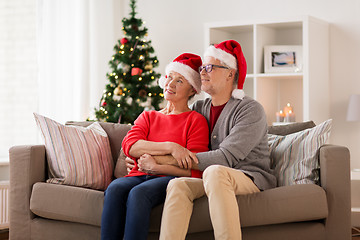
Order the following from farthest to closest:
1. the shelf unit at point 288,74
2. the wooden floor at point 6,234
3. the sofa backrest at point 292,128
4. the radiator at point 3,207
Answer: the shelf unit at point 288,74 < the radiator at point 3,207 < the wooden floor at point 6,234 < the sofa backrest at point 292,128

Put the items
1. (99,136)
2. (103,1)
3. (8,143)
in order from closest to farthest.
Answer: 1. (99,136)
2. (8,143)
3. (103,1)

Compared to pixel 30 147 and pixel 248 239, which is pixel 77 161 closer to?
pixel 30 147

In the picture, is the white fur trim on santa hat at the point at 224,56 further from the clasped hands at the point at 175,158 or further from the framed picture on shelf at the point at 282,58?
the framed picture on shelf at the point at 282,58

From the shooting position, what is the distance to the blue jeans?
2291mm

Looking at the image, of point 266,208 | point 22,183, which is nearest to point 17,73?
point 22,183

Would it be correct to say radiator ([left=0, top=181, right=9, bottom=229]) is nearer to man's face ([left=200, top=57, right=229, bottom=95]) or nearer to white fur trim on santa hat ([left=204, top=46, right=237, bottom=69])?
man's face ([left=200, top=57, right=229, bottom=95])

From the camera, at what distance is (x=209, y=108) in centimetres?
286

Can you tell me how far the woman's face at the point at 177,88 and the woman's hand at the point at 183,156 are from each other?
0.34m

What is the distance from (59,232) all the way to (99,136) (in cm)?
63

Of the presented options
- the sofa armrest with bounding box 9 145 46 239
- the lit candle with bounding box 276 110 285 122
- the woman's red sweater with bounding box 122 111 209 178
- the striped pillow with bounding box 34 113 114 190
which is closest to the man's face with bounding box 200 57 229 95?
the woman's red sweater with bounding box 122 111 209 178

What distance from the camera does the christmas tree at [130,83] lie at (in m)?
4.52

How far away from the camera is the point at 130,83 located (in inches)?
180

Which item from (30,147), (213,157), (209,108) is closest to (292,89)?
(209,108)

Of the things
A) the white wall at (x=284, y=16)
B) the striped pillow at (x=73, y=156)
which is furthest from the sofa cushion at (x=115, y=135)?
the white wall at (x=284, y=16)
